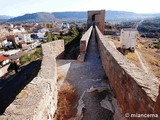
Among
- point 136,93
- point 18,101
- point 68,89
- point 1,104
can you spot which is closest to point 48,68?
point 68,89

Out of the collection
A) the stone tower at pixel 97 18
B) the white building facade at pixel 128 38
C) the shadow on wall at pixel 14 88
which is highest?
the stone tower at pixel 97 18

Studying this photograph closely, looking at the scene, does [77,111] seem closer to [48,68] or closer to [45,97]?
Answer: [45,97]

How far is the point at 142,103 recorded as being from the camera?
11.2 feet

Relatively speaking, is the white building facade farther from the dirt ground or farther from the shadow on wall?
the shadow on wall

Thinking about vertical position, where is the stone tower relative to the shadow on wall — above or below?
above

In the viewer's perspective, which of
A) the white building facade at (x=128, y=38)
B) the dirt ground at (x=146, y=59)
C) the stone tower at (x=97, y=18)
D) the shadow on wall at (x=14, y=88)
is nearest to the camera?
the shadow on wall at (x=14, y=88)

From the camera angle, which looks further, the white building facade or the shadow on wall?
the white building facade

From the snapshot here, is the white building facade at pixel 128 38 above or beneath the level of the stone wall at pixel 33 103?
beneath

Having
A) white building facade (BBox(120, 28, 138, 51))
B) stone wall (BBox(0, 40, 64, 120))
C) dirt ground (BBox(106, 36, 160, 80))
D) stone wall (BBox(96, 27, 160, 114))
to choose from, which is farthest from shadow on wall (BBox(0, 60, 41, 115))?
white building facade (BBox(120, 28, 138, 51))

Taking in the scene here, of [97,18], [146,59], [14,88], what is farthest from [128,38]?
[14,88]

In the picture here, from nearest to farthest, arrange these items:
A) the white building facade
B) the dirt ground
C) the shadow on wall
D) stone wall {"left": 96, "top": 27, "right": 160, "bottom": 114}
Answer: stone wall {"left": 96, "top": 27, "right": 160, "bottom": 114}, the shadow on wall, the dirt ground, the white building facade

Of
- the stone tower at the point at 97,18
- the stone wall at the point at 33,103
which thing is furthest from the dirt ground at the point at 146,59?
the stone wall at the point at 33,103

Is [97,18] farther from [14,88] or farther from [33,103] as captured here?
[33,103]

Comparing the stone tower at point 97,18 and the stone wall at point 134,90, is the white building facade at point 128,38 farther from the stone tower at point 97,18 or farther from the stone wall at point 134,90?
the stone wall at point 134,90
